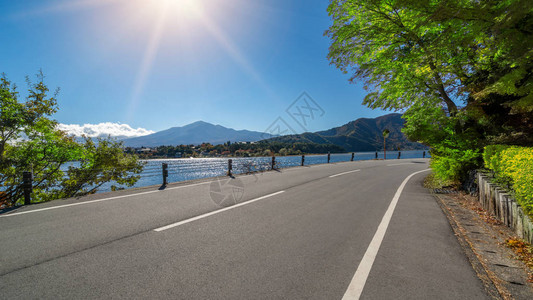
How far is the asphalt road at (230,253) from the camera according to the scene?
7.52 feet

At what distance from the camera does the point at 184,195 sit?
6.83m

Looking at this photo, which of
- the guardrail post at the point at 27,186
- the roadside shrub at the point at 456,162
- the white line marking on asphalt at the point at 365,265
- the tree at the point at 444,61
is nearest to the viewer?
the white line marking on asphalt at the point at 365,265

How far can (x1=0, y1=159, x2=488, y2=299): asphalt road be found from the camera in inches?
90.2

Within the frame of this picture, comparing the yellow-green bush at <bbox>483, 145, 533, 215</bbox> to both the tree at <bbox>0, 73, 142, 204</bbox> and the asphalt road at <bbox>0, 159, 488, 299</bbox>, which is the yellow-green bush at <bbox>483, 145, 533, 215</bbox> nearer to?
the asphalt road at <bbox>0, 159, 488, 299</bbox>

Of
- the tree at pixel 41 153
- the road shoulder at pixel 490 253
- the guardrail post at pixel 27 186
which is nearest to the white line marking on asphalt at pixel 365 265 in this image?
the road shoulder at pixel 490 253

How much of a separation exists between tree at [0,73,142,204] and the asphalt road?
6.12 meters

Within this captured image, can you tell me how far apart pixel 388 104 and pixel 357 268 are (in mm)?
10103

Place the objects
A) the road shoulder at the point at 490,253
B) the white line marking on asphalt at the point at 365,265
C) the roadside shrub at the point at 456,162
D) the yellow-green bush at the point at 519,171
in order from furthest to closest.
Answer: the roadside shrub at the point at 456,162 → the yellow-green bush at the point at 519,171 → the road shoulder at the point at 490,253 → the white line marking on asphalt at the point at 365,265

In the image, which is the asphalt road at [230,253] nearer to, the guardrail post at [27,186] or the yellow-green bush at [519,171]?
the guardrail post at [27,186]

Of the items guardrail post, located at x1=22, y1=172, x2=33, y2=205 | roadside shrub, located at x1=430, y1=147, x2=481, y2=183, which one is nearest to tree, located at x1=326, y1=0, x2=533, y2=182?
roadside shrub, located at x1=430, y1=147, x2=481, y2=183

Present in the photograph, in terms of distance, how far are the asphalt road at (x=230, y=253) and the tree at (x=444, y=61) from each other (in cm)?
392

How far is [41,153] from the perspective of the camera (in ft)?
31.1

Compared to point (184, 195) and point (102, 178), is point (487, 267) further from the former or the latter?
point (102, 178)

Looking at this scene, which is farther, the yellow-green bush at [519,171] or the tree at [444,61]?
the tree at [444,61]
